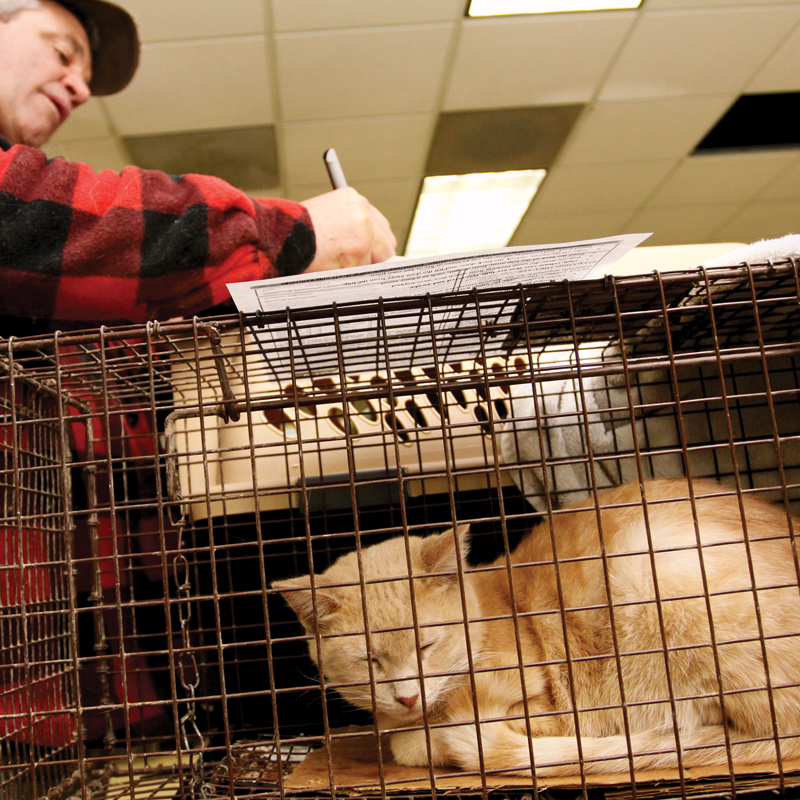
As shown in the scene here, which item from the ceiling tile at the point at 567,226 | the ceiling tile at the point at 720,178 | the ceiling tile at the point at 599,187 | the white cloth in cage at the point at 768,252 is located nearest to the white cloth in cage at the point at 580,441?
the white cloth in cage at the point at 768,252

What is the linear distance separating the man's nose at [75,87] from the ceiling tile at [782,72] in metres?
2.80

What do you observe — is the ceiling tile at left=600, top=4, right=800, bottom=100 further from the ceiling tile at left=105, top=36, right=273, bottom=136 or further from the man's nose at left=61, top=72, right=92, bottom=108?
the man's nose at left=61, top=72, right=92, bottom=108

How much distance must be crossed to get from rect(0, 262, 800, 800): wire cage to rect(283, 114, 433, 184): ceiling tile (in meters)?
2.12

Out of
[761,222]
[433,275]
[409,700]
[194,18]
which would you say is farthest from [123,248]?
[761,222]

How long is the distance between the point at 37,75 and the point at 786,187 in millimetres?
3968

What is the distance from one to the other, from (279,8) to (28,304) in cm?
200

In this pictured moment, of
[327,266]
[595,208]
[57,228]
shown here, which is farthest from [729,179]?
[57,228]

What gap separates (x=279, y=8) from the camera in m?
2.29

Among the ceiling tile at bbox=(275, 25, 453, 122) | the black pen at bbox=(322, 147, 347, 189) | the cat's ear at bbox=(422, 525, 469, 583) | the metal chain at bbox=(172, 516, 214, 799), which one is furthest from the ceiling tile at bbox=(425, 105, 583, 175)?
the metal chain at bbox=(172, 516, 214, 799)

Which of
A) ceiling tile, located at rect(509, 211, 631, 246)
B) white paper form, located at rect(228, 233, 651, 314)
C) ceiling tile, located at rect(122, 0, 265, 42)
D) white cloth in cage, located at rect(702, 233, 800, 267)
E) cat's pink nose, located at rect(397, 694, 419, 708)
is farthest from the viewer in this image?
ceiling tile, located at rect(509, 211, 631, 246)

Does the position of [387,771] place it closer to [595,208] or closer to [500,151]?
[500,151]

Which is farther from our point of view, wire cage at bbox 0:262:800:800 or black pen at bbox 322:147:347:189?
black pen at bbox 322:147:347:189

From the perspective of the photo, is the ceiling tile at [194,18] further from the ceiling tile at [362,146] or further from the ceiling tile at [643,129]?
the ceiling tile at [643,129]

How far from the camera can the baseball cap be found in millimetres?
1247
